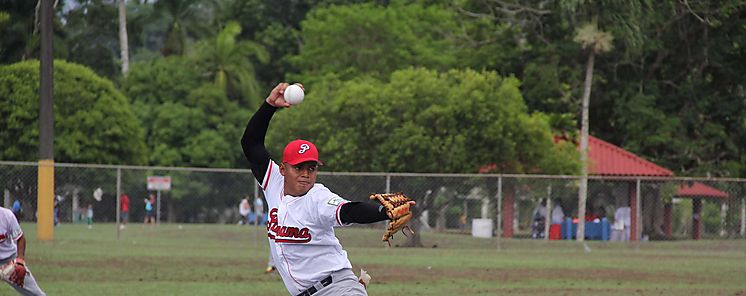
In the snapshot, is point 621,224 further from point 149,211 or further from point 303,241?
point 303,241

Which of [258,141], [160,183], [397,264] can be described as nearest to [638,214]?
[397,264]

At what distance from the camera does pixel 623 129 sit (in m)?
43.2

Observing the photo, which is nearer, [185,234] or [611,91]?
[185,234]

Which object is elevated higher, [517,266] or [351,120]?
[351,120]

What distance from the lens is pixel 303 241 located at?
765 cm

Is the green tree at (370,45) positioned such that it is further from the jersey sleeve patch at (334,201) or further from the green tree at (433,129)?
the jersey sleeve patch at (334,201)

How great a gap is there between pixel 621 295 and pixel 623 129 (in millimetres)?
27029

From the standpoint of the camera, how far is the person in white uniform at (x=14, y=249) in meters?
11.1

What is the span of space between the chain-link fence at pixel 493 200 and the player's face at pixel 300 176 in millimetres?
18585

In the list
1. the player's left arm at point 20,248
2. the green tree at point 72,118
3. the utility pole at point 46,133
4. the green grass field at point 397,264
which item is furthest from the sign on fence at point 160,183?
the player's left arm at point 20,248

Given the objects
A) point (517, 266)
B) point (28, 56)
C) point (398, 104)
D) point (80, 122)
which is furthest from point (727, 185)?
point (28, 56)

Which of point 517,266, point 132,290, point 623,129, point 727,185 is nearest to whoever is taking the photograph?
point 132,290

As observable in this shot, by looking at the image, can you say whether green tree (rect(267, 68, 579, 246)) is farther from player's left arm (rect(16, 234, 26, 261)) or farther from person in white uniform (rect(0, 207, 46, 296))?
player's left arm (rect(16, 234, 26, 261))

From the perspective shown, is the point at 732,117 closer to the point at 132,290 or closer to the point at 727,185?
the point at 727,185
